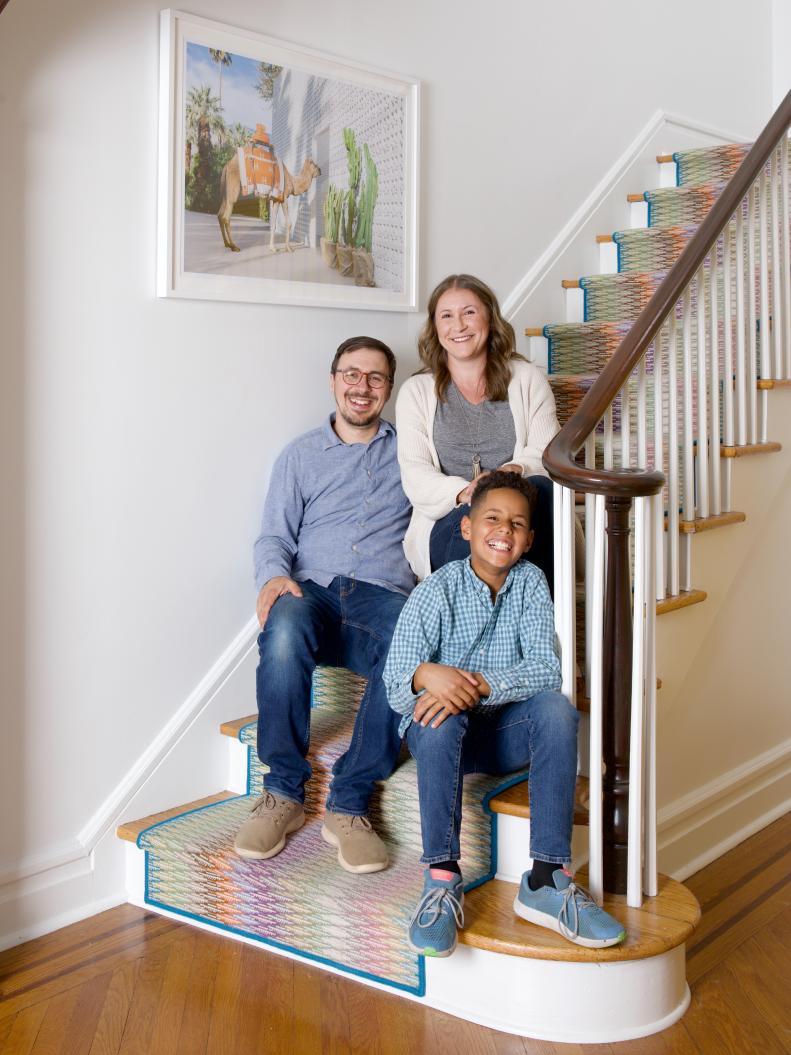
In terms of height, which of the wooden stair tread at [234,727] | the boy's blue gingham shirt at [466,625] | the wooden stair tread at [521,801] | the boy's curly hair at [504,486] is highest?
the boy's curly hair at [504,486]

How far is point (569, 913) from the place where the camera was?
2.11 metres

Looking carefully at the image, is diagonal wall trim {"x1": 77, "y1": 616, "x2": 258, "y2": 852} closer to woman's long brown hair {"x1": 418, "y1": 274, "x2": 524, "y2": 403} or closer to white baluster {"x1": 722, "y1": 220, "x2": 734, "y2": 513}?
woman's long brown hair {"x1": 418, "y1": 274, "x2": 524, "y2": 403}

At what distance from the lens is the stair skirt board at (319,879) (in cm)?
227

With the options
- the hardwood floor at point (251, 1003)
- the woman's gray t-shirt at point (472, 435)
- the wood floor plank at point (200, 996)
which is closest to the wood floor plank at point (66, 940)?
the hardwood floor at point (251, 1003)

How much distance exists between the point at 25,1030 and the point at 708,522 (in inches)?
74.2

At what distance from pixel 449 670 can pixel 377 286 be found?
1400 mm

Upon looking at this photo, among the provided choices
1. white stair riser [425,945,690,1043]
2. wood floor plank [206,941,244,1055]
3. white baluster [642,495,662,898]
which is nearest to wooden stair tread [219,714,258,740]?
wood floor plank [206,941,244,1055]

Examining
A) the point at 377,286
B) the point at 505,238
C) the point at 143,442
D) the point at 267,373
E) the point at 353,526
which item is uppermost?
the point at 505,238

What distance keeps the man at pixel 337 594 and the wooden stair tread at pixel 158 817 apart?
0.30m

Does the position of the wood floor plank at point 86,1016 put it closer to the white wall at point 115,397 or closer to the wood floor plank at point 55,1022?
the wood floor plank at point 55,1022

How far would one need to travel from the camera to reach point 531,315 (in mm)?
3807

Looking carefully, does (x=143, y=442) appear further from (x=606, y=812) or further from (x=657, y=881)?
(x=657, y=881)

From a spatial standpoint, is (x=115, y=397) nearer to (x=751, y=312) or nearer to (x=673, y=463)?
(x=673, y=463)

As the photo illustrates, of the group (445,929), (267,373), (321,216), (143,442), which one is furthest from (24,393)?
(445,929)
